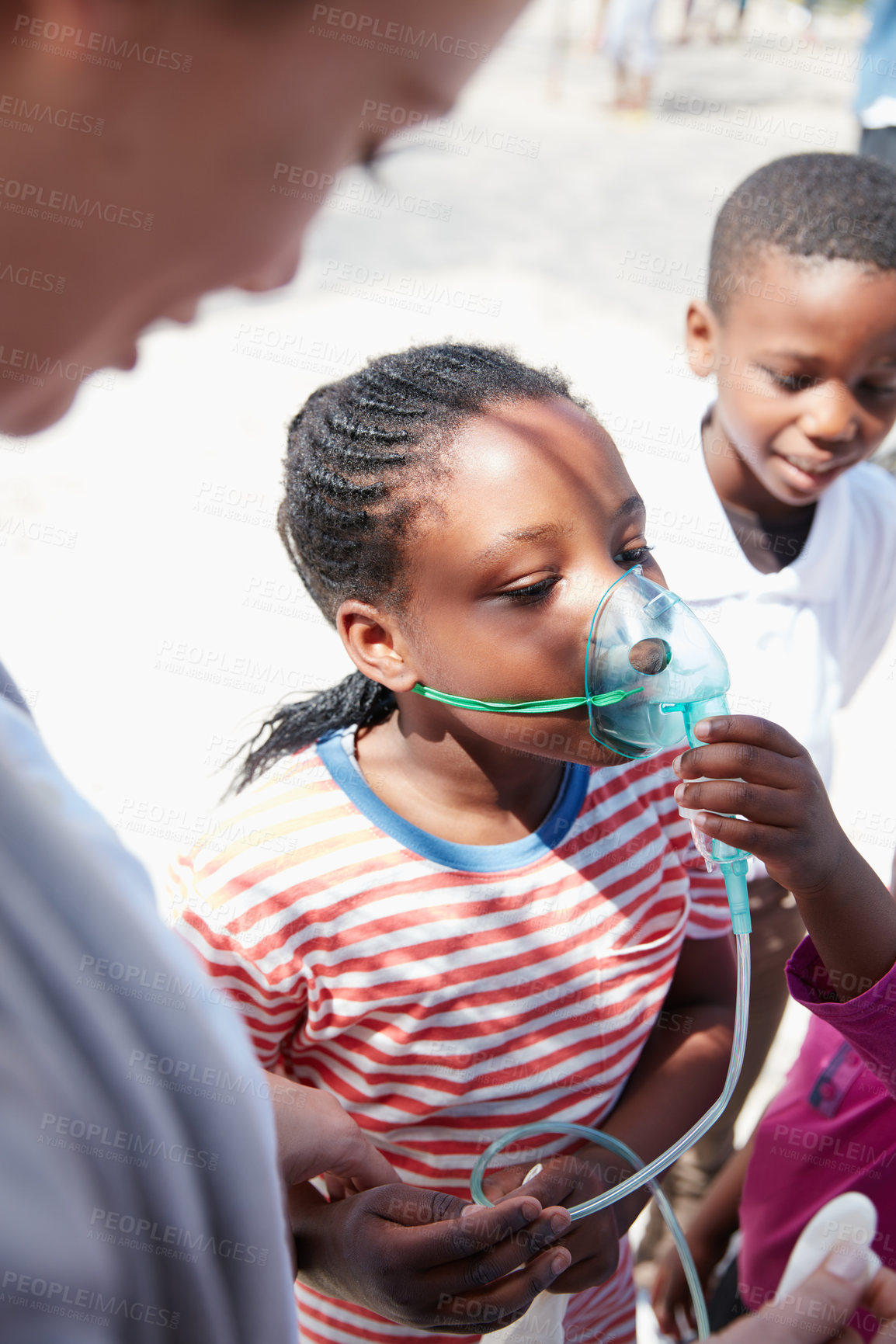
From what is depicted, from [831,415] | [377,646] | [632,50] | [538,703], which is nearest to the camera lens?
[538,703]

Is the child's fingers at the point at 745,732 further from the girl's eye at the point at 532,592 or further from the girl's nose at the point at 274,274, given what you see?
the girl's nose at the point at 274,274

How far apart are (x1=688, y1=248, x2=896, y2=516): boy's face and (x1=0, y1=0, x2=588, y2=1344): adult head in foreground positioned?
3.76ft

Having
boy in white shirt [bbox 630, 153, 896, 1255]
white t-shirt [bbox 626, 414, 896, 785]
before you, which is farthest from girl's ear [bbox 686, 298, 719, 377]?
white t-shirt [bbox 626, 414, 896, 785]

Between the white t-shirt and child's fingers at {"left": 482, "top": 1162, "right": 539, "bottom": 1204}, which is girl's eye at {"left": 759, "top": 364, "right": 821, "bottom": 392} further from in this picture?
child's fingers at {"left": 482, "top": 1162, "right": 539, "bottom": 1204}

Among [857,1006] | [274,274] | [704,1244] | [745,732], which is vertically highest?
[274,274]

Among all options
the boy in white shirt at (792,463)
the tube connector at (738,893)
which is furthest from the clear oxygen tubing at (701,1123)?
the boy in white shirt at (792,463)

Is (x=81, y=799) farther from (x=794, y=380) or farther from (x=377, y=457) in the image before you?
(x=794, y=380)

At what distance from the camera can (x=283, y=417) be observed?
480 centimetres

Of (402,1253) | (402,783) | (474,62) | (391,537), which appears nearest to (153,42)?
(474,62)

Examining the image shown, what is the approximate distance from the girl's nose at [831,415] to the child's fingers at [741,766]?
86 cm

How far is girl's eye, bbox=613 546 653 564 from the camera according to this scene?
1.33 metres

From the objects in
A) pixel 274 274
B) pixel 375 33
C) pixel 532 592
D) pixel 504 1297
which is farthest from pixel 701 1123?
pixel 375 33

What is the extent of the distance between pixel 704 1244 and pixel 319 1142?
1.28 m

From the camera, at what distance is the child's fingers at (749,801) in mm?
1141
